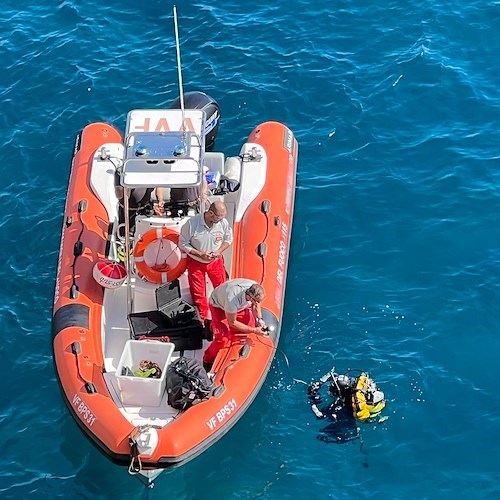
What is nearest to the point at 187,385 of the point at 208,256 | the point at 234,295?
the point at 234,295

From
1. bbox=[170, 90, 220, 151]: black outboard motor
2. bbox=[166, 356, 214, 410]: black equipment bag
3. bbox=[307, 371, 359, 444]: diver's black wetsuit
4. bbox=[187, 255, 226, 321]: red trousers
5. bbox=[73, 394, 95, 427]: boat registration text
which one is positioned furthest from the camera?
bbox=[170, 90, 220, 151]: black outboard motor

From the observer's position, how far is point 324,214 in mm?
13570

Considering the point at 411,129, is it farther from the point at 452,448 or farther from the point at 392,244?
the point at 452,448

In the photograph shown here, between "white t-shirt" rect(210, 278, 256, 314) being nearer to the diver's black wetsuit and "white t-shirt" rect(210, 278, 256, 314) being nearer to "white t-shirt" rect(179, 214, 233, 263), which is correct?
"white t-shirt" rect(179, 214, 233, 263)

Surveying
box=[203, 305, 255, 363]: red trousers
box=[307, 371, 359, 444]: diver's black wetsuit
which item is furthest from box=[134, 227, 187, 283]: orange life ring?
box=[307, 371, 359, 444]: diver's black wetsuit

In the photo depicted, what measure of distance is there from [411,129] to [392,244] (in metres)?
2.62

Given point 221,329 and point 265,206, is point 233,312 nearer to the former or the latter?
point 221,329

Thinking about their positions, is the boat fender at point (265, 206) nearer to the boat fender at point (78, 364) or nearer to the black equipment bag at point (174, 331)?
the black equipment bag at point (174, 331)

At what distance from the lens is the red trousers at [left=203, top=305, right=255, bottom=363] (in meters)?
10.6

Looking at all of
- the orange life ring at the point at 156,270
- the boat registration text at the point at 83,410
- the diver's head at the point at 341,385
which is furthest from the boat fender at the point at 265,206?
the boat registration text at the point at 83,410

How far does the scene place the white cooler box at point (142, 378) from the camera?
10094 millimetres

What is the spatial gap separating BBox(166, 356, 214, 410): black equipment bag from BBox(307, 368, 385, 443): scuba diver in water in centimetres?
151

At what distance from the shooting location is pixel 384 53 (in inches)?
632

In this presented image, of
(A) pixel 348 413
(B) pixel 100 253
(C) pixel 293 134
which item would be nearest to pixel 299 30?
(C) pixel 293 134
